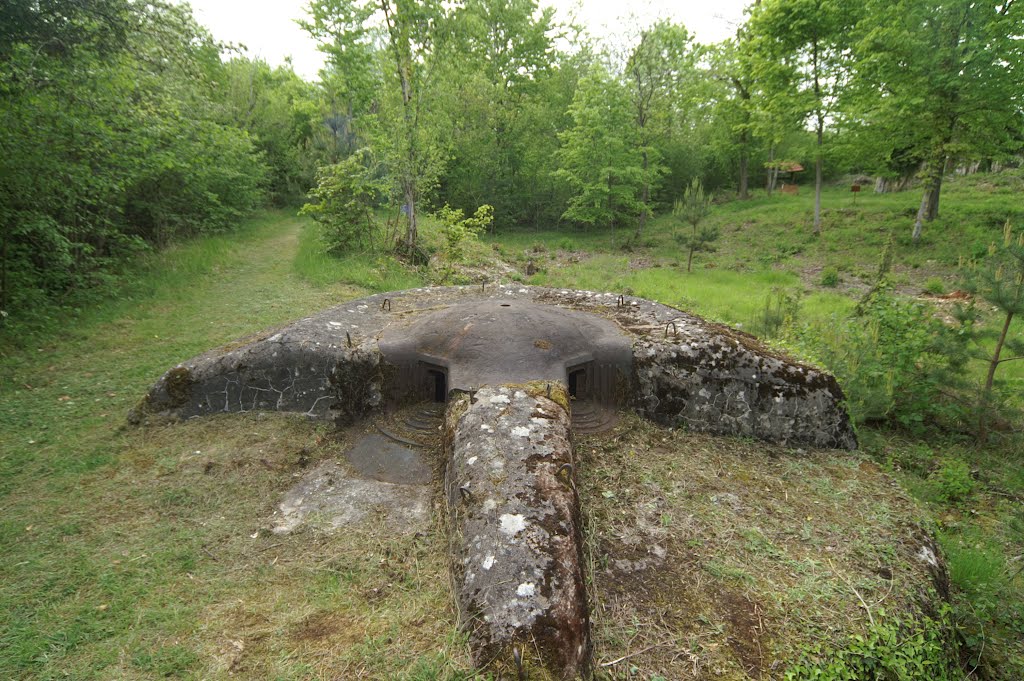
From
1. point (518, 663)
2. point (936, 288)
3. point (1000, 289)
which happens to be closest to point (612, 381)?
point (518, 663)

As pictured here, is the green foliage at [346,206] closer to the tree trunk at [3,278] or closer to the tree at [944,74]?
the tree trunk at [3,278]

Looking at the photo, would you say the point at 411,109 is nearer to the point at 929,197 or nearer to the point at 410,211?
the point at 410,211

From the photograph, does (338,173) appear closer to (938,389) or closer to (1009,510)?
(938,389)

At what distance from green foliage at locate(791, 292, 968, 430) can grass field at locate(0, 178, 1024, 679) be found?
0.34 m

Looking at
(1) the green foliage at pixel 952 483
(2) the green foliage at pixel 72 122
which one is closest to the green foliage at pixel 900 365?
(1) the green foliage at pixel 952 483

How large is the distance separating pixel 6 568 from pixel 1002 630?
690 centimetres

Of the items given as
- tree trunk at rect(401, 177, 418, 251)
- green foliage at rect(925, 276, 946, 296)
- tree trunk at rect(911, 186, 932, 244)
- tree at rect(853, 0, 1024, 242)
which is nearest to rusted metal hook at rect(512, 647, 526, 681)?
tree trunk at rect(401, 177, 418, 251)

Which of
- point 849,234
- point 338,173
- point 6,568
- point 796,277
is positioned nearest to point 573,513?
point 6,568

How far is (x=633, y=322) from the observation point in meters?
6.01

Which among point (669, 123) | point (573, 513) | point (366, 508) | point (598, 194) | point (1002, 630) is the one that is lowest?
point (1002, 630)

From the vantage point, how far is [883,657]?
2779 mm

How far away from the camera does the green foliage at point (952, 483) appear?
16.5ft

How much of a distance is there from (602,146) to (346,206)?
11.4 meters

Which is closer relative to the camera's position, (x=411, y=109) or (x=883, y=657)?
(x=883, y=657)
